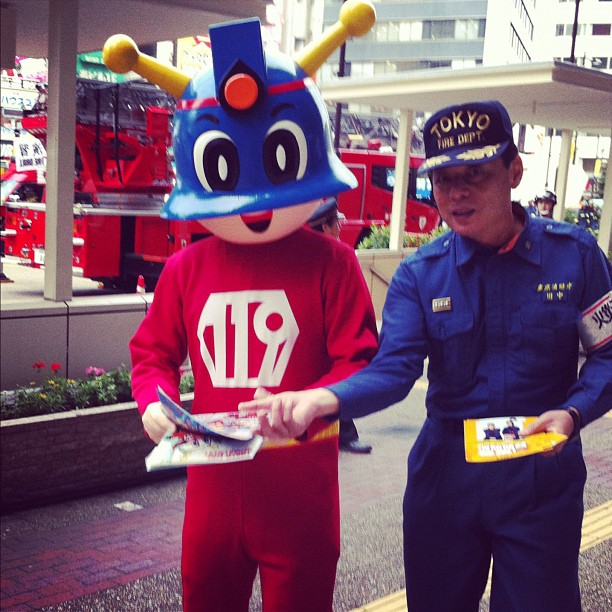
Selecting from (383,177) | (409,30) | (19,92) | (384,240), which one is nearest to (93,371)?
(409,30)

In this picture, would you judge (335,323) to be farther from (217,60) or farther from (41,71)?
(41,71)

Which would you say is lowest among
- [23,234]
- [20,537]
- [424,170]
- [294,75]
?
[20,537]

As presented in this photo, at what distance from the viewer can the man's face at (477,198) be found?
218 centimetres

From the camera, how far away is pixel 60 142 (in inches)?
264

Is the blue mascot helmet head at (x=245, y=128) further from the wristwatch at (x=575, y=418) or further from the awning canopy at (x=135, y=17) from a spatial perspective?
the awning canopy at (x=135, y=17)

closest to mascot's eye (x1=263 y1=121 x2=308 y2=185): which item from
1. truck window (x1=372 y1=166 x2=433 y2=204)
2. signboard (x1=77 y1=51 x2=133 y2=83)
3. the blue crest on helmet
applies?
the blue crest on helmet

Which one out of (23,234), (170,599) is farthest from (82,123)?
(170,599)

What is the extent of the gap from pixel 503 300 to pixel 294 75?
77 cm

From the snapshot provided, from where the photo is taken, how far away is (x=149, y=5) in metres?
6.86

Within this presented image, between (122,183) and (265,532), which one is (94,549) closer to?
(265,532)

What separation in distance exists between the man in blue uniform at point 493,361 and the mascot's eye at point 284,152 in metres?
0.31

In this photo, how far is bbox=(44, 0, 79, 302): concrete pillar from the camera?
21.9 feet

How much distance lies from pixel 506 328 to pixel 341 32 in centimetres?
87

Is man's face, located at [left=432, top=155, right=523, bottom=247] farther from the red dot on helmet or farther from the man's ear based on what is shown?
the red dot on helmet
